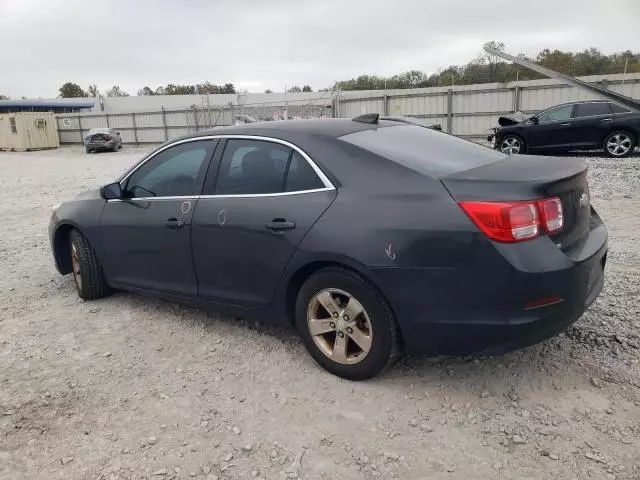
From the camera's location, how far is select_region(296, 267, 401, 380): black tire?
3.00m

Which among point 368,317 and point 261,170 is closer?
point 368,317

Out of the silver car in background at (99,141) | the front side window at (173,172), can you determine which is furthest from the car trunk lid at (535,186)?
the silver car in background at (99,141)

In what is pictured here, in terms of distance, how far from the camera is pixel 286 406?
3.07 meters

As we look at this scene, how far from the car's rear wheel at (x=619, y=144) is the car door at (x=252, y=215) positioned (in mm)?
12683

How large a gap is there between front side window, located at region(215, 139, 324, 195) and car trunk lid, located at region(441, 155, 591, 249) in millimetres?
868

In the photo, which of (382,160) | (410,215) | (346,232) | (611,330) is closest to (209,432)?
(346,232)

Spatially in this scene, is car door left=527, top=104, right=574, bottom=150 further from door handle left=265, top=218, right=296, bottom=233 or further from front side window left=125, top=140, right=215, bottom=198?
door handle left=265, top=218, right=296, bottom=233

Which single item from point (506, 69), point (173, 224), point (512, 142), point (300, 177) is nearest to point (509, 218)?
point (300, 177)

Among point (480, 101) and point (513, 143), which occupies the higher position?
point (480, 101)

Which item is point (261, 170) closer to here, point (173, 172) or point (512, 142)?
point (173, 172)

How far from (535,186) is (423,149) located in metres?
0.86

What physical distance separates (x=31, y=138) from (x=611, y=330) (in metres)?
35.1

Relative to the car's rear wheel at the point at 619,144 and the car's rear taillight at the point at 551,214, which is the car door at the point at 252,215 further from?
the car's rear wheel at the point at 619,144

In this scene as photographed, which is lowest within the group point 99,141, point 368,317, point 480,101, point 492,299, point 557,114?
point 99,141
